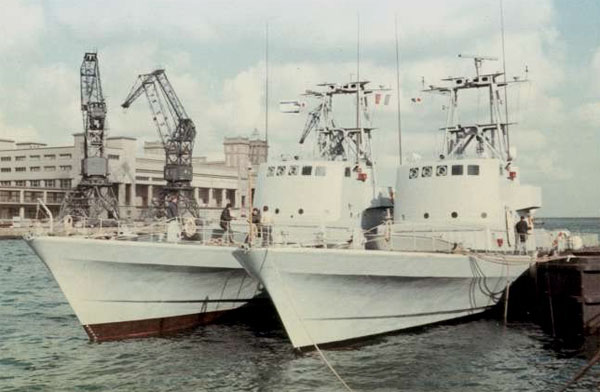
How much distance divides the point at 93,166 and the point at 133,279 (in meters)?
73.1

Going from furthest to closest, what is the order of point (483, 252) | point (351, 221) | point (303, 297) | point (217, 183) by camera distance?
point (217, 183), point (351, 221), point (483, 252), point (303, 297)

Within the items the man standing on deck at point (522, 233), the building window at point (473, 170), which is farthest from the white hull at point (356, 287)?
the building window at point (473, 170)

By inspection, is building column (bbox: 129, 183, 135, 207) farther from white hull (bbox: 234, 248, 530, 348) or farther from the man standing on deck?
white hull (bbox: 234, 248, 530, 348)

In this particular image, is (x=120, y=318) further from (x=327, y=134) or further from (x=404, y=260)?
(x=327, y=134)

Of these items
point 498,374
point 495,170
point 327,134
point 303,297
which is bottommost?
point 498,374

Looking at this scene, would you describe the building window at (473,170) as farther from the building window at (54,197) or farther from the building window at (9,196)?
the building window at (54,197)

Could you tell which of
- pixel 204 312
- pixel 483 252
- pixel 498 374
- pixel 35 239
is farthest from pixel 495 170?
pixel 35 239

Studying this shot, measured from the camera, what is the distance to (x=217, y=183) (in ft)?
406

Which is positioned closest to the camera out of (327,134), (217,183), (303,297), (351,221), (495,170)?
(303,297)

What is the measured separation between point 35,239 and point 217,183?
104682 mm

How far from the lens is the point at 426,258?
18.1 metres

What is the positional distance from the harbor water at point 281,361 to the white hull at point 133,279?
2.25 ft

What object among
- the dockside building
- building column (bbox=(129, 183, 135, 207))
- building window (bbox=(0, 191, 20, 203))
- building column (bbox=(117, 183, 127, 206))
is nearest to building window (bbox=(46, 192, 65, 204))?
the dockside building

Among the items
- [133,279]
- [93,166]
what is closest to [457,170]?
[133,279]
